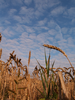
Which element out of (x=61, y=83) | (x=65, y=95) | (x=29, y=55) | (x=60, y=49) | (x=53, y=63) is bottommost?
(x=65, y=95)

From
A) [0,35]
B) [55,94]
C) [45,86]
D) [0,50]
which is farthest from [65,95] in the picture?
[0,35]

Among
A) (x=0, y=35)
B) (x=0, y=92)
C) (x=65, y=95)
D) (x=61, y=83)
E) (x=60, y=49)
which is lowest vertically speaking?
(x=0, y=92)

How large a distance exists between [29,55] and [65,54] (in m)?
0.61

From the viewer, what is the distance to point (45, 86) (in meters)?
1.70

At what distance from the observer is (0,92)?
2.05 meters

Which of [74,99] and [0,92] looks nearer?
[74,99]

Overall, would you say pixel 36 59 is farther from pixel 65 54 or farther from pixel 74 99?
pixel 74 99

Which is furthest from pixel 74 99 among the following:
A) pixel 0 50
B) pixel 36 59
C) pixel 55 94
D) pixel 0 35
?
pixel 0 35

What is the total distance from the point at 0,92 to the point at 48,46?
1364 millimetres

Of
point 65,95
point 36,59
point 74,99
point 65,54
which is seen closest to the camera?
point 65,95

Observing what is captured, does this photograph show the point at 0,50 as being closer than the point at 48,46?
No

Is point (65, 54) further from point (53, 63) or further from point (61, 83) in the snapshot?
point (61, 83)

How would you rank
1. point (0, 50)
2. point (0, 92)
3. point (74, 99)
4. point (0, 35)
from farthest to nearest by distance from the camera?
point (0, 35) → point (0, 50) → point (0, 92) → point (74, 99)

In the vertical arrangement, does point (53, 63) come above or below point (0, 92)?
above
